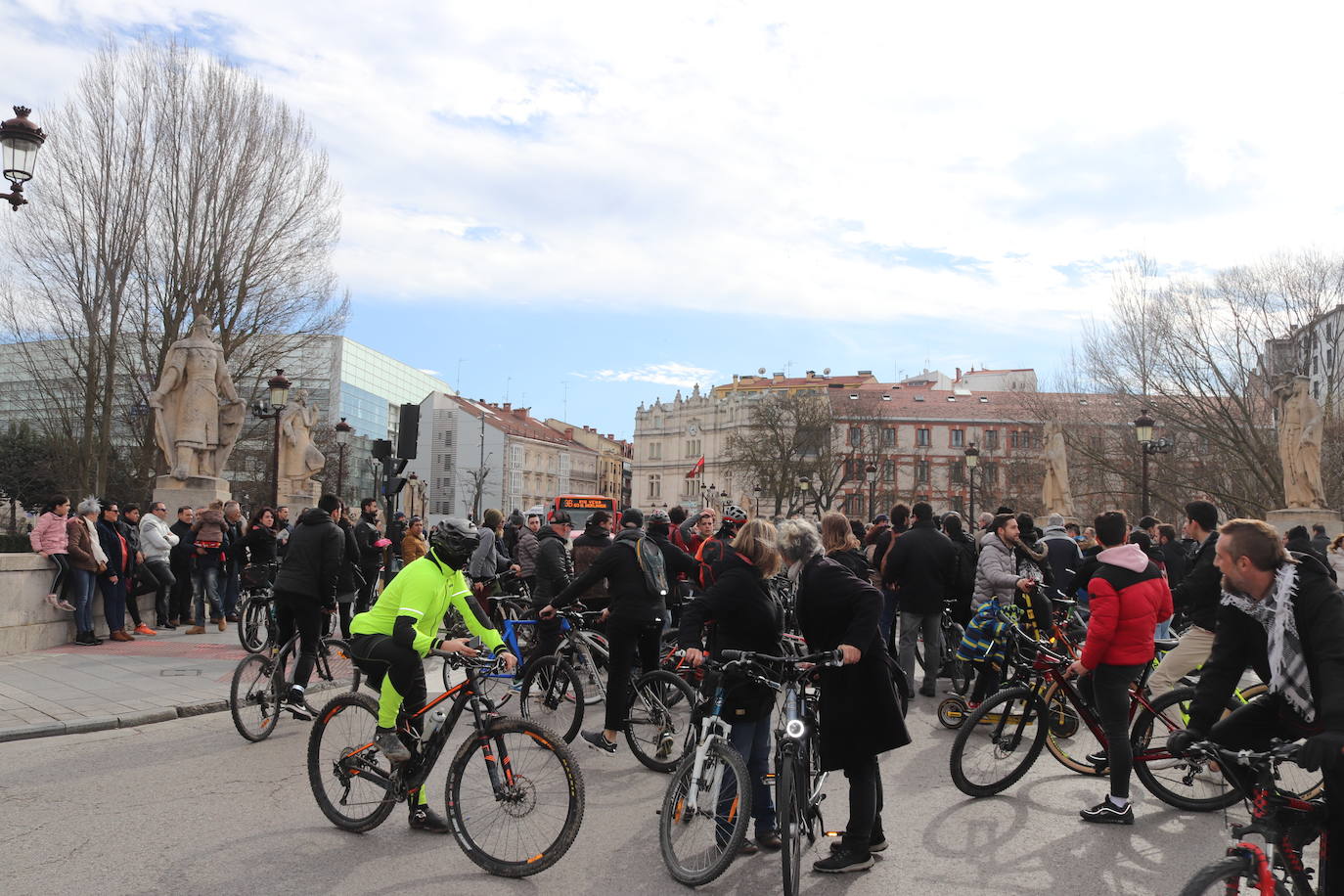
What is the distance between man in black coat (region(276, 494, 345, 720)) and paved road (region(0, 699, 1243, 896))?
0.98m

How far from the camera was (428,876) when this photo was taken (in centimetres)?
515

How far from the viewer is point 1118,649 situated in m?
6.25

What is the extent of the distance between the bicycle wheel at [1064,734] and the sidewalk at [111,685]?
7330 millimetres

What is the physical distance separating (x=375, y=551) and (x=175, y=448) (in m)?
5.22

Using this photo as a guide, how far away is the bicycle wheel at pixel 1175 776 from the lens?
6.66 m

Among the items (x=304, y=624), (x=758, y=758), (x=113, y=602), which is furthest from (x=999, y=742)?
(x=113, y=602)

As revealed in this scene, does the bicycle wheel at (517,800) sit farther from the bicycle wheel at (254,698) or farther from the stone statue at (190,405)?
the stone statue at (190,405)

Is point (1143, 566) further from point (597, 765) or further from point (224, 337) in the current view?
point (224, 337)

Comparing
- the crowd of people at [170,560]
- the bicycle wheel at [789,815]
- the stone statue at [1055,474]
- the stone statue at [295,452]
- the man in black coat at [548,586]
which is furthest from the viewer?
the stone statue at [1055,474]

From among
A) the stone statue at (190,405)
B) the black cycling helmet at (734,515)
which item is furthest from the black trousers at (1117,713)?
the stone statue at (190,405)

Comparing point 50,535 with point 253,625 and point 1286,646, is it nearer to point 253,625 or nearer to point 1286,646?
point 253,625

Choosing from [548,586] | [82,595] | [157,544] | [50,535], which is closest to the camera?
[548,586]

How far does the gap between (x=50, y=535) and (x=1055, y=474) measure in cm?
2440

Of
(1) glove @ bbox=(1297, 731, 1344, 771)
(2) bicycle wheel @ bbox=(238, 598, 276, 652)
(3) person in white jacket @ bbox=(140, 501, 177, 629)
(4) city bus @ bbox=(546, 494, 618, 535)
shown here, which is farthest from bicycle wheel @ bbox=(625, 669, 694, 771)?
(4) city bus @ bbox=(546, 494, 618, 535)
